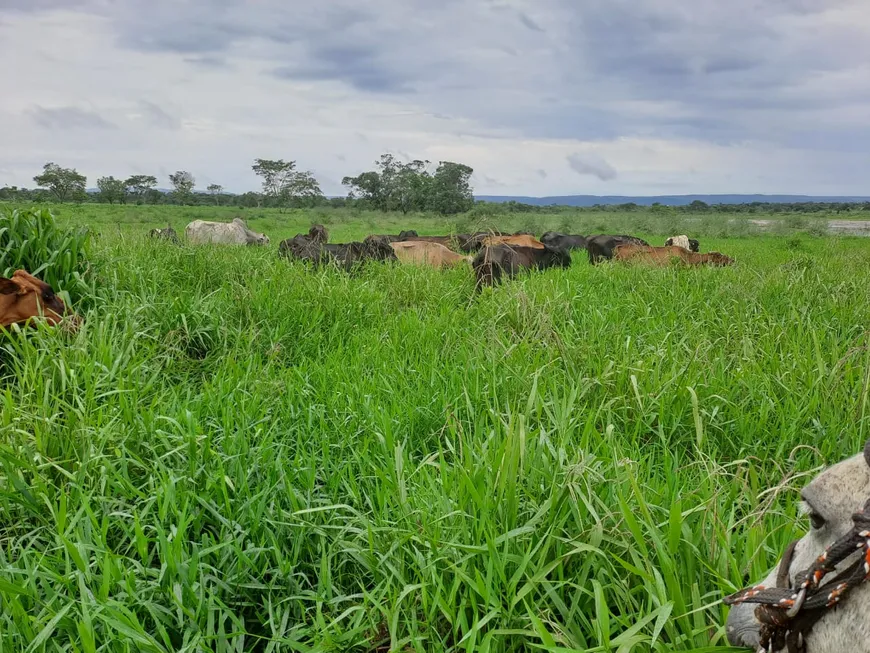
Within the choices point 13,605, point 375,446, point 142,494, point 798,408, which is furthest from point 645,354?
point 13,605

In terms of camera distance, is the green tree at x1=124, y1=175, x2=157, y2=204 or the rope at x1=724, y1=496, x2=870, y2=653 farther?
the green tree at x1=124, y1=175, x2=157, y2=204

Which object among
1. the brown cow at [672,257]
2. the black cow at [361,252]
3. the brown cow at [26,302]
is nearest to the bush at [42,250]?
the brown cow at [26,302]

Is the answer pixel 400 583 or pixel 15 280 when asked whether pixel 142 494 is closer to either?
pixel 400 583

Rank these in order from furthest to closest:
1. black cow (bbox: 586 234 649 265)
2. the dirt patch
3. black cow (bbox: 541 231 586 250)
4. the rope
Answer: the dirt patch → black cow (bbox: 541 231 586 250) → black cow (bbox: 586 234 649 265) → the rope

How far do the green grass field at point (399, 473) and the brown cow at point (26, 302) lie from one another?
0.16 metres

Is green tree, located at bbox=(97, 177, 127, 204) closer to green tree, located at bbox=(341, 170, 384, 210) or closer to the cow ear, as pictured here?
green tree, located at bbox=(341, 170, 384, 210)

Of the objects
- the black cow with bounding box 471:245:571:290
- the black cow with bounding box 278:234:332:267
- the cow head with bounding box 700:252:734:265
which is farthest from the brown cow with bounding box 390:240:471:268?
the cow head with bounding box 700:252:734:265

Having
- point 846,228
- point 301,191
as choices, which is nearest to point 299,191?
point 301,191

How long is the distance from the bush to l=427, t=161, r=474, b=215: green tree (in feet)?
99.1

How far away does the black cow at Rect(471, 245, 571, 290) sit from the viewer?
628 cm

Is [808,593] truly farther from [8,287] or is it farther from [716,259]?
[716,259]

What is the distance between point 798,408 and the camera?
2.72m

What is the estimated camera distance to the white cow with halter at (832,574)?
684mm

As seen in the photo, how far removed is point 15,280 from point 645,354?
3836 mm
